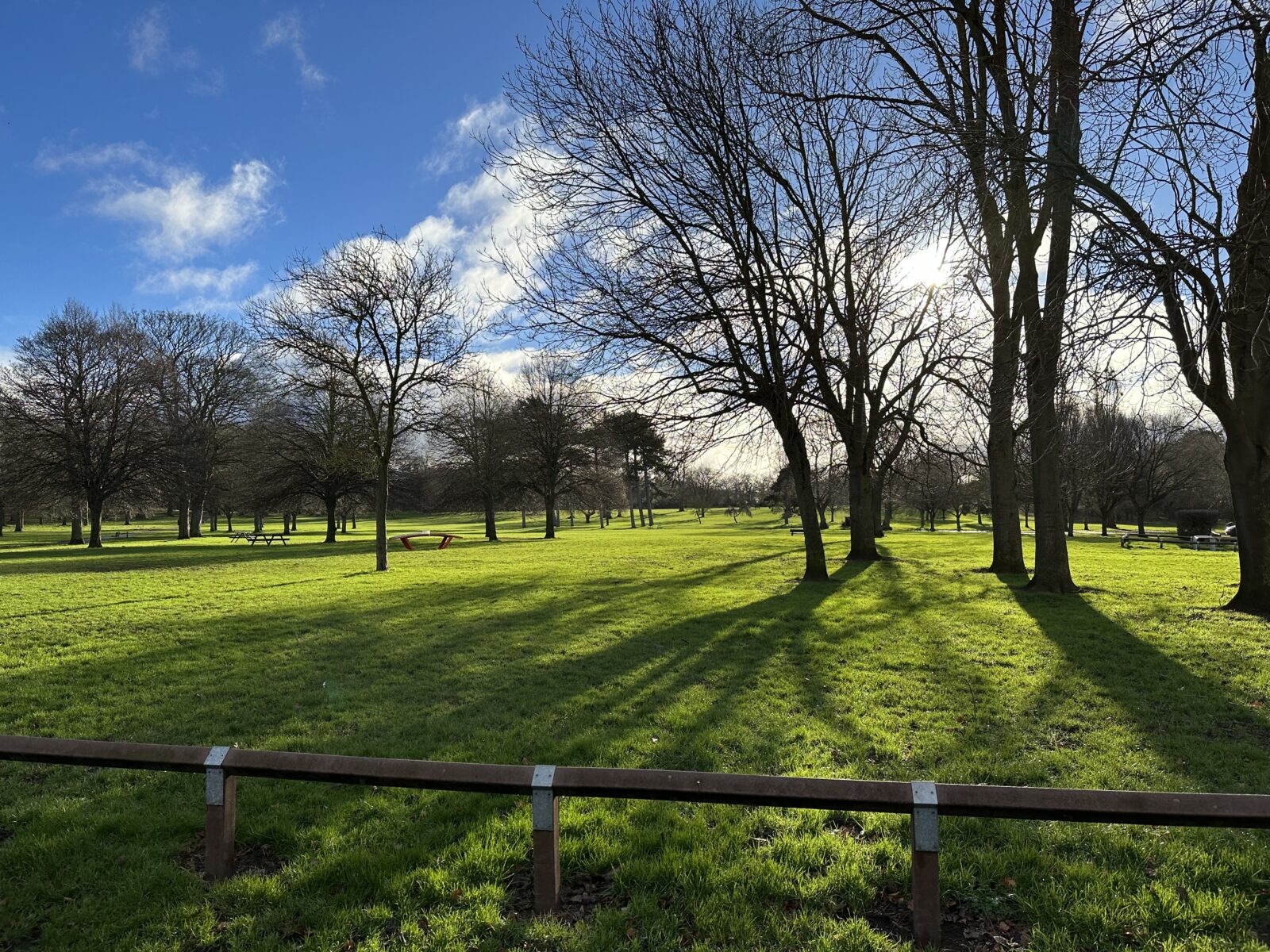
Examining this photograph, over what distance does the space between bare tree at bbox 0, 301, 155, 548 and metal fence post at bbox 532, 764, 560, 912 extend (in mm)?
33651

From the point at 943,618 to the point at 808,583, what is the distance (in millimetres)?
4746

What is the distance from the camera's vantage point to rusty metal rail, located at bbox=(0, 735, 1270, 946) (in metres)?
2.62

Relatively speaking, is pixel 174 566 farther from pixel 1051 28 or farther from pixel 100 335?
pixel 1051 28

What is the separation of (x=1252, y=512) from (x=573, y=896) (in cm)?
1186

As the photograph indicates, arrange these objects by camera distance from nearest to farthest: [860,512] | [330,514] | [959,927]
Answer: [959,927]
[860,512]
[330,514]

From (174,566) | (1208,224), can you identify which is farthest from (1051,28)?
(174,566)

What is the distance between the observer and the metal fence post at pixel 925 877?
270 cm

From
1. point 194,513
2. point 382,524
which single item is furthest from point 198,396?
point 382,524

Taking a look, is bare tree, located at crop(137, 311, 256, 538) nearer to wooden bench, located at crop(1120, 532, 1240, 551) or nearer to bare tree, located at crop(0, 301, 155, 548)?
bare tree, located at crop(0, 301, 155, 548)

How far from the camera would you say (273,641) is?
9266mm

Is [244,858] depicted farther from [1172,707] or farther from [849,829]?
[1172,707]

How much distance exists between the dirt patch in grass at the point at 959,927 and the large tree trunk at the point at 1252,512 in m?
10.0

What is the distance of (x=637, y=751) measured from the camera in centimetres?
509

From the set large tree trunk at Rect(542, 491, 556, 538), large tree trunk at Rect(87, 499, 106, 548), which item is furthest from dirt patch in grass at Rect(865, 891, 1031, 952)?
large tree trunk at Rect(542, 491, 556, 538)
